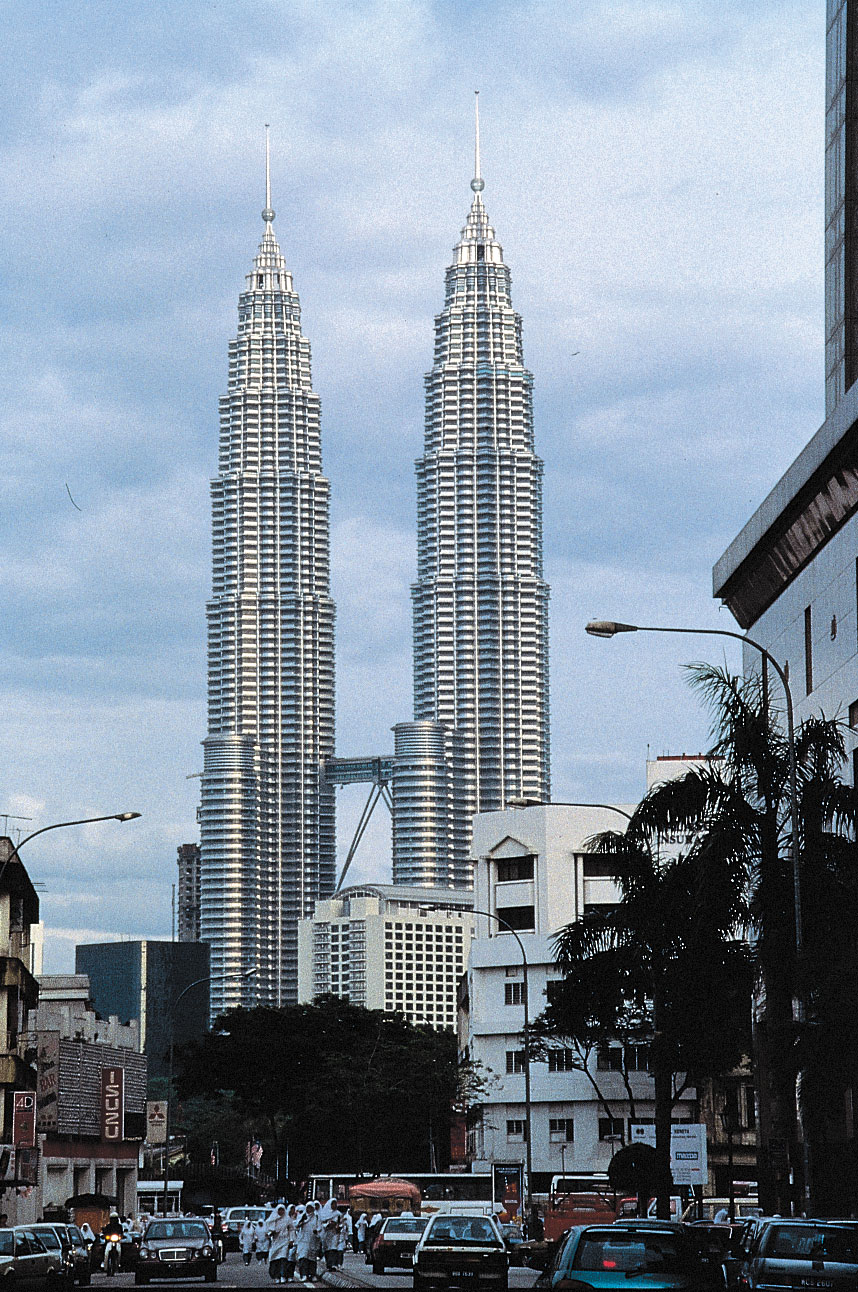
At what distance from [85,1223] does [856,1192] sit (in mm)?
25688

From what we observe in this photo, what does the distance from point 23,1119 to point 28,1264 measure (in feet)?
95.8

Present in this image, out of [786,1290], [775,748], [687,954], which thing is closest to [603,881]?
[687,954]

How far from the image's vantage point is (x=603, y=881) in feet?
368

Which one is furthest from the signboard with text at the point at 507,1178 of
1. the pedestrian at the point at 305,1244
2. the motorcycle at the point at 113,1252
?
the pedestrian at the point at 305,1244

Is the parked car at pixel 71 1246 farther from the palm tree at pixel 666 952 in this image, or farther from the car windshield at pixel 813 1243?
the car windshield at pixel 813 1243

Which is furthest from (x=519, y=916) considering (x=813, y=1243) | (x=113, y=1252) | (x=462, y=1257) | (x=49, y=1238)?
(x=813, y=1243)

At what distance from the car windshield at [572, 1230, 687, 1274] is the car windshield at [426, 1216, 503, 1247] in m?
13.4

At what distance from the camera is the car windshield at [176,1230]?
41281 millimetres

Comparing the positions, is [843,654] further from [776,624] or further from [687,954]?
[687,954]

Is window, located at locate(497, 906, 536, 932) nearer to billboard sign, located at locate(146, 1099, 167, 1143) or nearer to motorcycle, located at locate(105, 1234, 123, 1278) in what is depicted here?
billboard sign, located at locate(146, 1099, 167, 1143)

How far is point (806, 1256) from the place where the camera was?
2030 cm

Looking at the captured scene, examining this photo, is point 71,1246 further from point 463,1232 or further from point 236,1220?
point 236,1220

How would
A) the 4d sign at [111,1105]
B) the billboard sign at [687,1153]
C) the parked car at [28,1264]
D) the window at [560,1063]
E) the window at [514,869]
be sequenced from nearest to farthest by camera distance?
the parked car at [28,1264]
the billboard sign at [687,1153]
the 4d sign at [111,1105]
the window at [560,1063]
the window at [514,869]

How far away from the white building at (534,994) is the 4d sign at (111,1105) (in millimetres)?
22416
